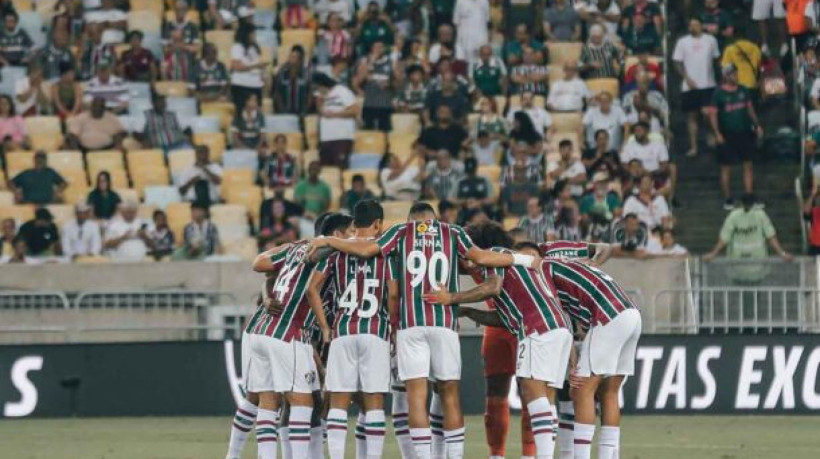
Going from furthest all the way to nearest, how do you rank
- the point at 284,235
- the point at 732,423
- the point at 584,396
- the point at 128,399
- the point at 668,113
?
the point at 668,113, the point at 284,235, the point at 128,399, the point at 732,423, the point at 584,396

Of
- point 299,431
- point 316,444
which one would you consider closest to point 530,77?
point 316,444

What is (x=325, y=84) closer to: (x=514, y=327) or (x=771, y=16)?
(x=771, y=16)

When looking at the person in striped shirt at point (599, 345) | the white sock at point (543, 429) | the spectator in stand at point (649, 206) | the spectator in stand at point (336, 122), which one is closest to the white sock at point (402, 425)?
the white sock at point (543, 429)

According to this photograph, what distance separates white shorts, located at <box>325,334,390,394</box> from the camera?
15.9 m

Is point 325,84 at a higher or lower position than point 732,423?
higher

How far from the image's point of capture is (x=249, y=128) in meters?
29.4

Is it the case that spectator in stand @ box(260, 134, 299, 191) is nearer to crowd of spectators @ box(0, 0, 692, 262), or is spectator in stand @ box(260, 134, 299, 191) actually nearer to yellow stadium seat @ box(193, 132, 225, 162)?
crowd of spectators @ box(0, 0, 692, 262)

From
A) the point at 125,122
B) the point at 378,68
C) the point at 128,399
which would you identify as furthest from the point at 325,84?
the point at 128,399

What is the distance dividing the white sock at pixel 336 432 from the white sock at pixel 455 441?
0.80 metres

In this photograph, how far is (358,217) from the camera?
1596cm

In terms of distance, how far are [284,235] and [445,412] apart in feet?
35.3

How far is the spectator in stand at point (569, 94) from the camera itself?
29.3m

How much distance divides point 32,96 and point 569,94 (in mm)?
7769

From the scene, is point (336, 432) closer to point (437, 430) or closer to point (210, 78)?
point (437, 430)
